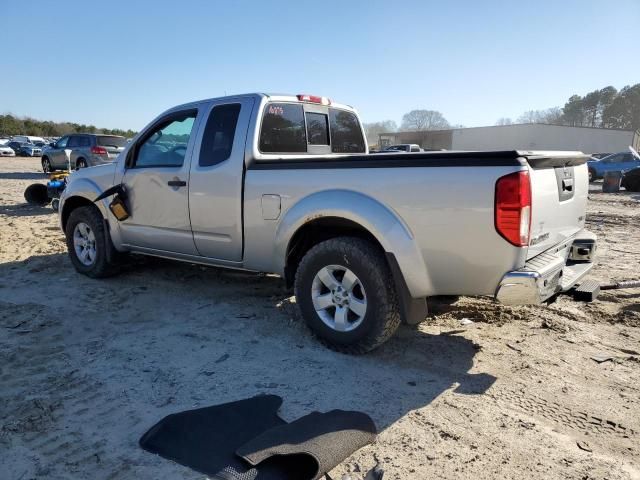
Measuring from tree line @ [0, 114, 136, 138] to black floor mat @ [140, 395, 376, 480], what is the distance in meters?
65.6

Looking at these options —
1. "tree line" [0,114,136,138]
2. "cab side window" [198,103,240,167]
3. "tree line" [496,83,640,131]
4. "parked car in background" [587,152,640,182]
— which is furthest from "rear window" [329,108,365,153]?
"tree line" [496,83,640,131]

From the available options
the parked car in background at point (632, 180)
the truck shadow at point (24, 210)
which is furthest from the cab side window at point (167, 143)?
the parked car in background at point (632, 180)

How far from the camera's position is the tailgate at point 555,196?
308 cm

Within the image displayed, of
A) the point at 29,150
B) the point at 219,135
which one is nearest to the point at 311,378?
the point at 219,135

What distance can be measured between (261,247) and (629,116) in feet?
320

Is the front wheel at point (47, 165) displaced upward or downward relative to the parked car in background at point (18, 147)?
downward

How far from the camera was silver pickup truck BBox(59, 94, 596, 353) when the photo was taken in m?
3.07

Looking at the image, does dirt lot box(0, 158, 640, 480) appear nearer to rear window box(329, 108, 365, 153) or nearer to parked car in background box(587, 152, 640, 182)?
rear window box(329, 108, 365, 153)

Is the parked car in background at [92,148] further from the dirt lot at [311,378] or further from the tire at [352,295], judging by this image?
the tire at [352,295]

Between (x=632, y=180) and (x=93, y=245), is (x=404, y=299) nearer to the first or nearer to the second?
(x=93, y=245)

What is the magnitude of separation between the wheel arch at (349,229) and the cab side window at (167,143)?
1572 mm

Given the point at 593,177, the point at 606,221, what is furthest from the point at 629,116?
the point at 606,221

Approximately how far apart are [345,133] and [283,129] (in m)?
1.11

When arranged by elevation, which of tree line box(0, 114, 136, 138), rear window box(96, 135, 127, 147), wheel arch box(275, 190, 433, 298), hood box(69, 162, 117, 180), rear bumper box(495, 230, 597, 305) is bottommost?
rear bumper box(495, 230, 597, 305)
